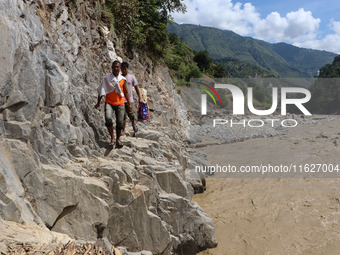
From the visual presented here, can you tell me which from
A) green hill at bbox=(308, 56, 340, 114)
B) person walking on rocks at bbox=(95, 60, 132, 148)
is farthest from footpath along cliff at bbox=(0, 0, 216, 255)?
green hill at bbox=(308, 56, 340, 114)

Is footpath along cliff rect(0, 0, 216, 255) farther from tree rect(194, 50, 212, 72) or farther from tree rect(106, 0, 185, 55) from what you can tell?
tree rect(194, 50, 212, 72)

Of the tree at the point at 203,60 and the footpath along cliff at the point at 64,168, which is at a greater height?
the tree at the point at 203,60

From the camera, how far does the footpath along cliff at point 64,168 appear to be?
3.23 m

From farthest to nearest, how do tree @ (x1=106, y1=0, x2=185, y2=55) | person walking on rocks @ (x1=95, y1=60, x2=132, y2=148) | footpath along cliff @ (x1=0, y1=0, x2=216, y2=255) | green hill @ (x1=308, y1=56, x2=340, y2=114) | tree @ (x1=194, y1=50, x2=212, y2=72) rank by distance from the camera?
green hill @ (x1=308, y1=56, x2=340, y2=114)
tree @ (x1=194, y1=50, x2=212, y2=72)
tree @ (x1=106, y1=0, x2=185, y2=55)
person walking on rocks @ (x1=95, y1=60, x2=132, y2=148)
footpath along cliff @ (x1=0, y1=0, x2=216, y2=255)

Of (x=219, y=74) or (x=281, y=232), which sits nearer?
(x=281, y=232)

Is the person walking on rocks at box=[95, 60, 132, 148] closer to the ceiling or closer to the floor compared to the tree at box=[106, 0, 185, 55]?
closer to the floor

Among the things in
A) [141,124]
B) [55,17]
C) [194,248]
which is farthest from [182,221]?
[55,17]

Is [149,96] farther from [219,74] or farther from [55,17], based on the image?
[219,74]

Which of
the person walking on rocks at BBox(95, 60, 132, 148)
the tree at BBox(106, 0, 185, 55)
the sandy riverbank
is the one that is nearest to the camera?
the person walking on rocks at BBox(95, 60, 132, 148)

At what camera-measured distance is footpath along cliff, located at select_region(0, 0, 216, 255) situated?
3232 millimetres

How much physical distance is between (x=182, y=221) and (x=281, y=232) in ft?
8.10

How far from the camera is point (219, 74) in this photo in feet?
153

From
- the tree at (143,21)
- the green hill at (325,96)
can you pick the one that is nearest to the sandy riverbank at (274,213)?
the tree at (143,21)

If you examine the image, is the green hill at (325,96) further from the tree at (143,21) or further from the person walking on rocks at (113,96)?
the person walking on rocks at (113,96)
